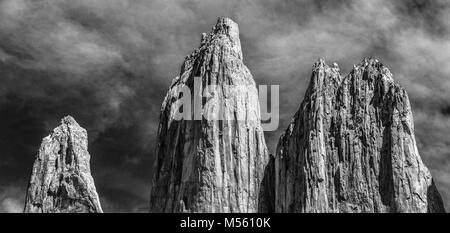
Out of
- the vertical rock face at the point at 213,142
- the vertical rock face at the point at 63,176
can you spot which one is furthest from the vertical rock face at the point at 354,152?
the vertical rock face at the point at 63,176

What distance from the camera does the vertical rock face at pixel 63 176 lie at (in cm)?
16800

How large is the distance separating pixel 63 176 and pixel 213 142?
31688mm

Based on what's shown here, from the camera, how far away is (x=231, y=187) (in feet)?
488

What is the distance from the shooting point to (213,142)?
14988cm

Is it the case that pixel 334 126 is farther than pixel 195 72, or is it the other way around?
pixel 195 72

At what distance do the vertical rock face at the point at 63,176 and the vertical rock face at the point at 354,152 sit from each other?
3379cm

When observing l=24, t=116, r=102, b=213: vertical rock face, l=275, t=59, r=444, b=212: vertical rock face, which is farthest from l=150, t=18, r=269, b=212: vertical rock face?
l=24, t=116, r=102, b=213: vertical rock face

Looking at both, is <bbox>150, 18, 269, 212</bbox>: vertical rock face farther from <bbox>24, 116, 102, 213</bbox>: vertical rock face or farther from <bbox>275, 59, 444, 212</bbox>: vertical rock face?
<bbox>24, 116, 102, 213</bbox>: vertical rock face

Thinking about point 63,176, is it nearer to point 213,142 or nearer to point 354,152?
point 213,142

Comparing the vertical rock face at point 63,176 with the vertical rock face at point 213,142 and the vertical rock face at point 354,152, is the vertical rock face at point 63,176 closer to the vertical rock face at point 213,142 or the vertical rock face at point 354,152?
the vertical rock face at point 213,142
